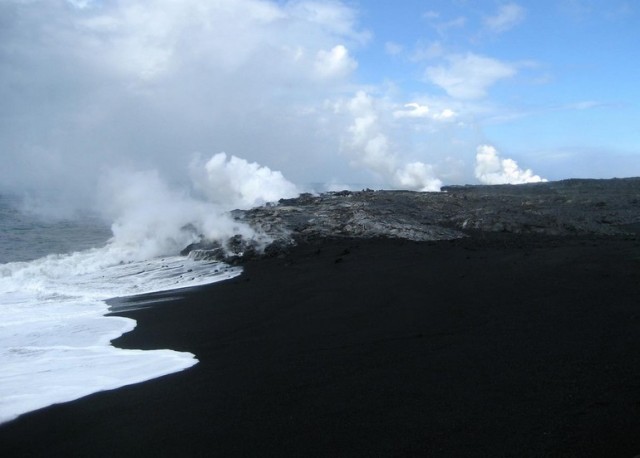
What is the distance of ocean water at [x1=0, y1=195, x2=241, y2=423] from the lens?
6477mm

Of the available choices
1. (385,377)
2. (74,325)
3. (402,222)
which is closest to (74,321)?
(74,325)

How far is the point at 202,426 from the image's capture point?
4930 millimetres

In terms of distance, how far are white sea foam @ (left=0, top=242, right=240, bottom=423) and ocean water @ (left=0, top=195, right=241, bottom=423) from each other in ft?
0.05

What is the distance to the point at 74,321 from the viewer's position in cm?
1017

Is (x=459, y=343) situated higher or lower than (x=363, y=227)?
lower

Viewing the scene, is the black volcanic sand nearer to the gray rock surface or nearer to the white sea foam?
the white sea foam

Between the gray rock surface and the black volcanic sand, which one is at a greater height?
the gray rock surface

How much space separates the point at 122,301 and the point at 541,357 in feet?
30.1

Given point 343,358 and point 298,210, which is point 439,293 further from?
point 298,210

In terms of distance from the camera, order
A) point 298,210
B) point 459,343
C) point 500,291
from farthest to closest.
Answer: point 298,210 < point 500,291 < point 459,343

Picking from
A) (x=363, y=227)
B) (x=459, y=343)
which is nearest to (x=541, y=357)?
(x=459, y=343)

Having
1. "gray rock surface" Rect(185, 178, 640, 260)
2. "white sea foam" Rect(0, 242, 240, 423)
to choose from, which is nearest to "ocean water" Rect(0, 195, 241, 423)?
"white sea foam" Rect(0, 242, 240, 423)

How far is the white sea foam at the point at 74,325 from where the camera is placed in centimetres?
645

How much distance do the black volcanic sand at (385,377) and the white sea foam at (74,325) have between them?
482 mm
